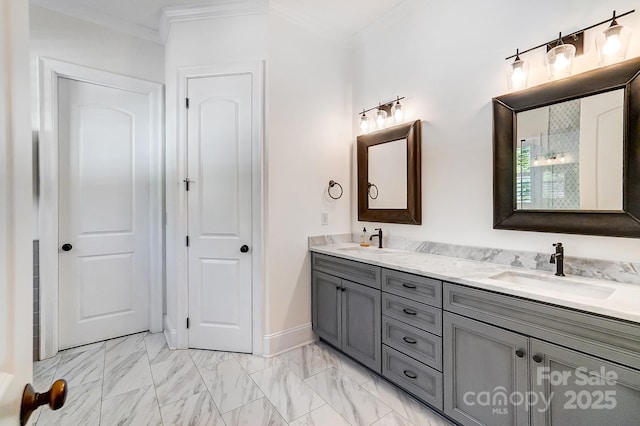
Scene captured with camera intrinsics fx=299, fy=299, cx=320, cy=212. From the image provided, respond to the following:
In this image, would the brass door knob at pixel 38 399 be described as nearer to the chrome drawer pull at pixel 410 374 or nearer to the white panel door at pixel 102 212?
the chrome drawer pull at pixel 410 374

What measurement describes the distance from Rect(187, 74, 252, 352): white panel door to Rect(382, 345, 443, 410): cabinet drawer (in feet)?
3.86

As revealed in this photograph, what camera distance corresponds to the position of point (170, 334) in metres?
2.66

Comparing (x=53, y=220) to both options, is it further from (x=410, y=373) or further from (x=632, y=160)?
(x=632, y=160)

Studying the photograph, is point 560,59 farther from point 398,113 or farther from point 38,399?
point 38,399

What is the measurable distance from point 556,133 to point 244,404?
8.11 feet

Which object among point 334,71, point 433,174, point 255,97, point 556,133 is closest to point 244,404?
point 433,174

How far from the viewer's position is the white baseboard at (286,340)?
2.50 metres

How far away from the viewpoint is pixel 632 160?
4.78 feet

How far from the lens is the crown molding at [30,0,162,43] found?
8.09ft

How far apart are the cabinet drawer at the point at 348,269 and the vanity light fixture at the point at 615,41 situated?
1.68 m

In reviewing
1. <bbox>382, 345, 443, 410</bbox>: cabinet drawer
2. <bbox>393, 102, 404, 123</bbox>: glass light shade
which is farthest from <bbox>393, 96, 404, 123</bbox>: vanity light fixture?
<bbox>382, 345, 443, 410</bbox>: cabinet drawer

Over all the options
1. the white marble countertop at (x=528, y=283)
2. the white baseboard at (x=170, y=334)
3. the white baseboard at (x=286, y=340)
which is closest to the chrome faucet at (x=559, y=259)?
the white marble countertop at (x=528, y=283)

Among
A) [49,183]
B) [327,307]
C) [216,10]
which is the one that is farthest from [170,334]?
[216,10]

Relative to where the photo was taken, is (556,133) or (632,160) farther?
(556,133)
